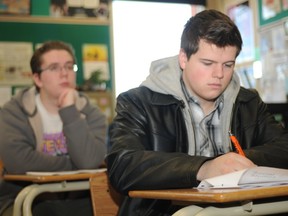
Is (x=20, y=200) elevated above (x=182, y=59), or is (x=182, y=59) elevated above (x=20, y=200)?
(x=182, y=59)

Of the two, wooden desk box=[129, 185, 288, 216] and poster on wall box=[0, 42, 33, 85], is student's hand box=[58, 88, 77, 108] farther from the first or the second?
poster on wall box=[0, 42, 33, 85]

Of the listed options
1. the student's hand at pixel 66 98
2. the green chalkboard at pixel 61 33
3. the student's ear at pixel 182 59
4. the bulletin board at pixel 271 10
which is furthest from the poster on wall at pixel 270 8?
the student's ear at pixel 182 59

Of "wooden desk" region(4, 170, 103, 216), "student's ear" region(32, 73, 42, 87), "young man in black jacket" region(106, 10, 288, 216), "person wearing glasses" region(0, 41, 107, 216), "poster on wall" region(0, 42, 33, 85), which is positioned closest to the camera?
"young man in black jacket" region(106, 10, 288, 216)

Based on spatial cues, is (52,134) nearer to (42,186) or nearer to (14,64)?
(42,186)

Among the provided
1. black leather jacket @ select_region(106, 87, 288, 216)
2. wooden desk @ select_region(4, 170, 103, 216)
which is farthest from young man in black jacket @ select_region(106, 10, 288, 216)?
wooden desk @ select_region(4, 170, 103, 216)

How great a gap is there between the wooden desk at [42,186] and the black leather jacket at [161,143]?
1.43ft

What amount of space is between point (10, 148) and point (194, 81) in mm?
1318

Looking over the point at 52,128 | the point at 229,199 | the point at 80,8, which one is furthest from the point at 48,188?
the point at 80,8

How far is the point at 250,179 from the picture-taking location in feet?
3.66

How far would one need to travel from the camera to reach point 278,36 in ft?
14.6

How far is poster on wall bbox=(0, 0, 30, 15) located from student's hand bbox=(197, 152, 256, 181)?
3.87 metres

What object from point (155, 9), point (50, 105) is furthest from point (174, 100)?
point (155, 9)

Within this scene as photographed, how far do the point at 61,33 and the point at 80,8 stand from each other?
1.15 feet

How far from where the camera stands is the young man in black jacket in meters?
1.51
